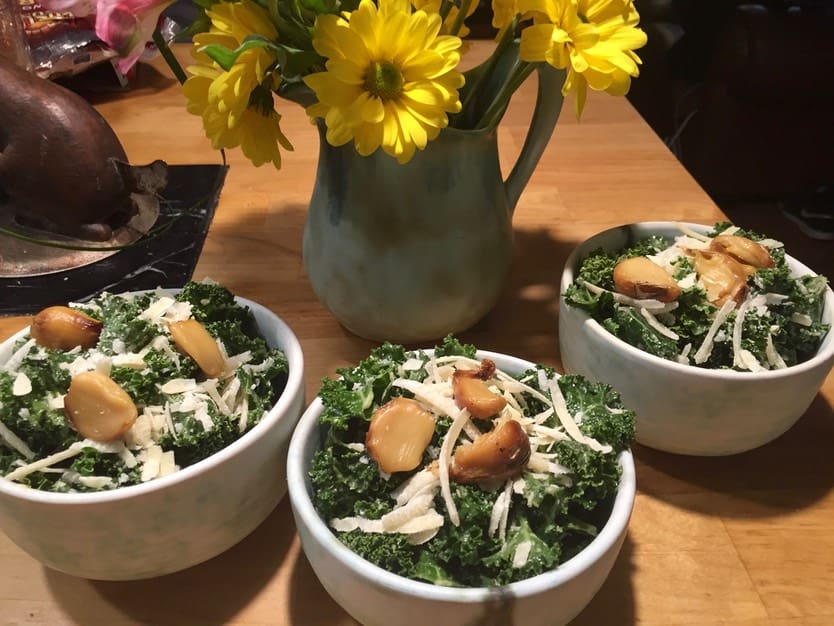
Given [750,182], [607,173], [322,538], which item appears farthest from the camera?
[750,182]

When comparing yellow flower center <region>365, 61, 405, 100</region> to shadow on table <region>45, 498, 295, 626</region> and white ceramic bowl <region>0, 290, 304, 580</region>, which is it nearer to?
white ceramic bowl <region>0, 290, 304, 580</region>

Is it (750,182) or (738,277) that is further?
(750,182)

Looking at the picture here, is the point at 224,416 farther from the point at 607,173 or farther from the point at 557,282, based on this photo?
the point at 607,173

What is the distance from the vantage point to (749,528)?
0.63m

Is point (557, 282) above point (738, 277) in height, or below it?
below

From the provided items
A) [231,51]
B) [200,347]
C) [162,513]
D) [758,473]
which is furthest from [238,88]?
[758,473]

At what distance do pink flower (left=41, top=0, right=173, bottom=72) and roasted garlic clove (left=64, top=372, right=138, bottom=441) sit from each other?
27 centimetres

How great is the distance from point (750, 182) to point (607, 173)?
3.69 feet

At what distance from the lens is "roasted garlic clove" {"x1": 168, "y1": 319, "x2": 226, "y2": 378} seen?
58cm

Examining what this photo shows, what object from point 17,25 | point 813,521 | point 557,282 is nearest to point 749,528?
point 813,521

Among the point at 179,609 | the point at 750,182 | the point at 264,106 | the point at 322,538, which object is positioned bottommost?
the point at 750,182

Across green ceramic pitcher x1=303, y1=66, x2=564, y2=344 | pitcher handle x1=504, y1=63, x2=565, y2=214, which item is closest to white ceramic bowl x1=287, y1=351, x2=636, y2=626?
green ceramic pitcher x1=303, y1=66, x2=564, y2=344

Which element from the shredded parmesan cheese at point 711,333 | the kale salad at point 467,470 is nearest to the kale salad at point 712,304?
the shredded parmesan cheese at point 711,333

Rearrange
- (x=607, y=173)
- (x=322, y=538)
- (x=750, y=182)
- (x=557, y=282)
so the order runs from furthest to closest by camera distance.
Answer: (x=750, y=182) → (x=607, y=173) → (x=557, y=282) → (x=322, y=538)
